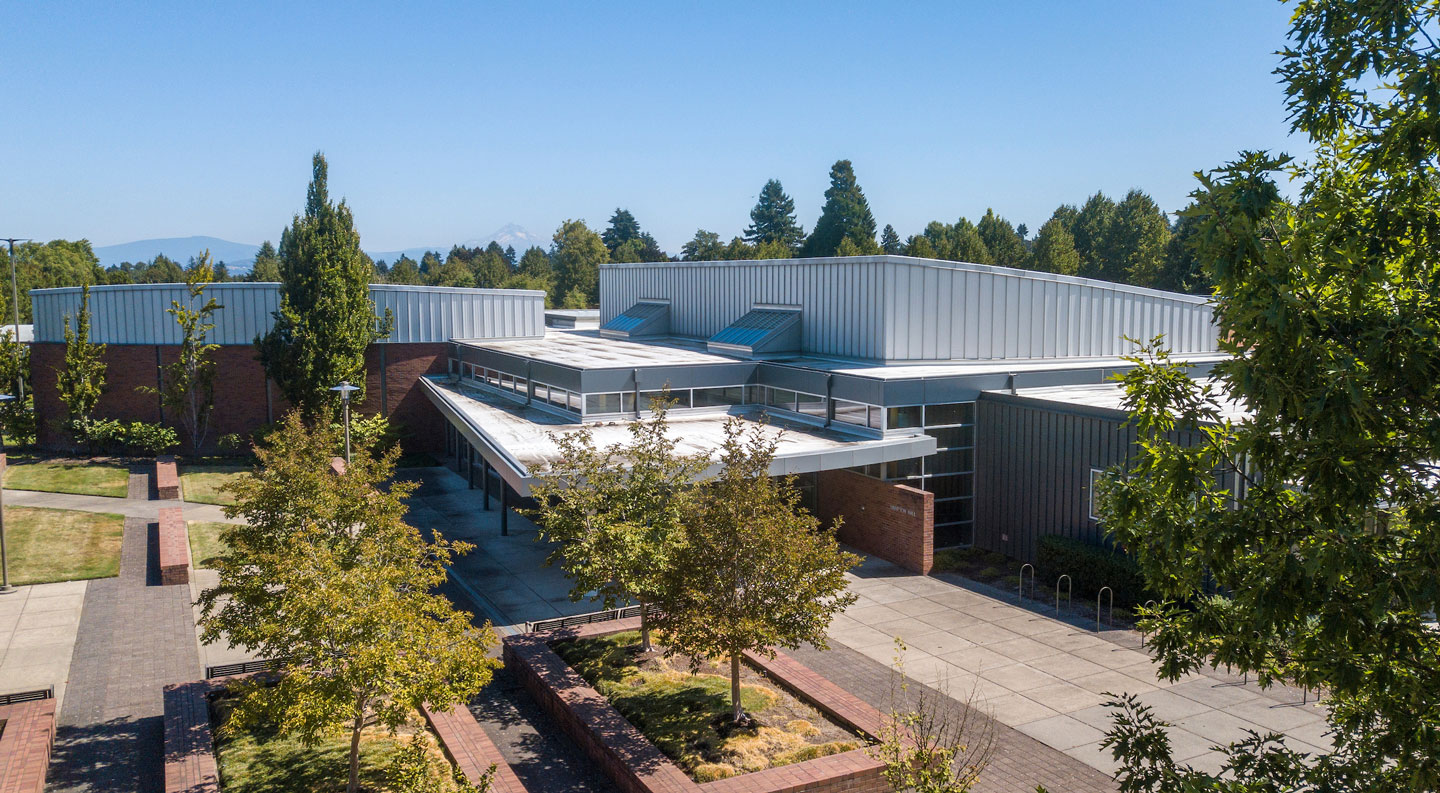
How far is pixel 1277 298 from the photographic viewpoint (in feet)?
22.2

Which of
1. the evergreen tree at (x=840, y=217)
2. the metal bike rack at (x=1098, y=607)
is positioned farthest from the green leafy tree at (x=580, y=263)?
the metal bike rack at (x=1098, y=607)

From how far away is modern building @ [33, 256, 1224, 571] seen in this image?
2495 centimetres

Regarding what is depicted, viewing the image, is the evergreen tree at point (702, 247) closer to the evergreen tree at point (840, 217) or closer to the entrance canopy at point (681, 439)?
the evergreen tree at point (840, 217)

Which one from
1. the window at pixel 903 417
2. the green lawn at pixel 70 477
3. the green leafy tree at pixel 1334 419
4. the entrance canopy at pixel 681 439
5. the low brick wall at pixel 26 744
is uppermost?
the green leafy tree at pixel 1334 419

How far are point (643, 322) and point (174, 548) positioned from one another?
78.1 feet

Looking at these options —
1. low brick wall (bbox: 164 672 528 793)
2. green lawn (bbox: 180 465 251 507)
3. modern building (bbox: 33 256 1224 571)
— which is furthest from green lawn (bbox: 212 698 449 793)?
green lawn (bbox: 180 465 251 507)

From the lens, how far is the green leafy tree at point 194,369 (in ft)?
121

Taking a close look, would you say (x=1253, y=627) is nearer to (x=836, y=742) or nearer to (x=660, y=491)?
(x=836, y=742)

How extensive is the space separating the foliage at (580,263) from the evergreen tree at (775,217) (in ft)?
86.3

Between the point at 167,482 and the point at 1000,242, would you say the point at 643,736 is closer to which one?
the point at 167,482

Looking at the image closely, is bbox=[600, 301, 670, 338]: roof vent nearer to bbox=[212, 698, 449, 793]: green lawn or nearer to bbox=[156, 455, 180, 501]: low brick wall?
bbox=[156, 455, 180, 501]: low brick wall

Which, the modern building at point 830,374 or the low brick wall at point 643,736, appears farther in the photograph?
the modern building at point 830,374

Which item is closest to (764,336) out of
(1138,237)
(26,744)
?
(26,744)

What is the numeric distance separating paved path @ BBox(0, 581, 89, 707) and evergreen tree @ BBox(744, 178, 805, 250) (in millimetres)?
109739
